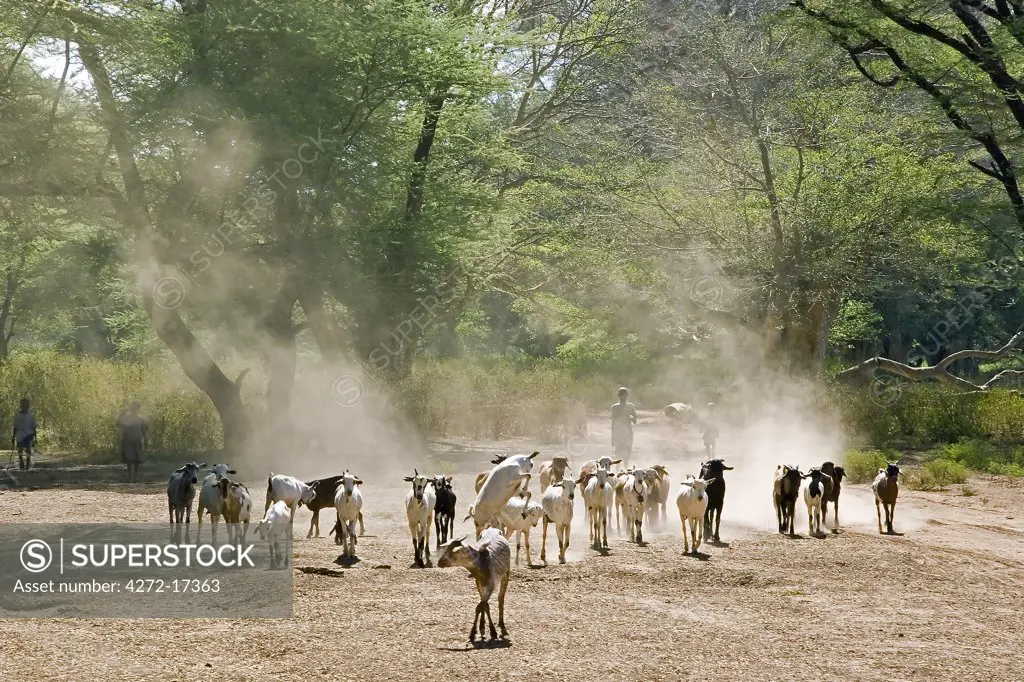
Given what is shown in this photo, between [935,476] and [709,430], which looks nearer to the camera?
[935,476]

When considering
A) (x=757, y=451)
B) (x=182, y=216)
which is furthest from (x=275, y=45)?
(x=757, y=451)

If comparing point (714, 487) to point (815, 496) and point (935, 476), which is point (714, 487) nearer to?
point (815, 496)

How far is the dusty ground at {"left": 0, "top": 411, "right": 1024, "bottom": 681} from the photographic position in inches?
355

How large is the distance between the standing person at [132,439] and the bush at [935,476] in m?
15.5

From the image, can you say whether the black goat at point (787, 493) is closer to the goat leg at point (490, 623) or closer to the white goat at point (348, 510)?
the white goat at point (348, 510)

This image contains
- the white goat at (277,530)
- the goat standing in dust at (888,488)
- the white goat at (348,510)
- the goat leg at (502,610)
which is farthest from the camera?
the goat standing in dust at (888,488)

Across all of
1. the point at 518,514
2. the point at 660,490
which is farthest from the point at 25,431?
the point at 518,514

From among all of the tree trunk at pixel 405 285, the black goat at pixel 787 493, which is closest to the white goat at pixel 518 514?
the black goat at pixel 787 493

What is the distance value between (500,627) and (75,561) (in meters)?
6.35

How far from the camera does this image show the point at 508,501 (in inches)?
518

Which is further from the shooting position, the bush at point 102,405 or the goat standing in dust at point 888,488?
the bush at point 102,405

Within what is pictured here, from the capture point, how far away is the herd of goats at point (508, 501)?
12930 millimetres

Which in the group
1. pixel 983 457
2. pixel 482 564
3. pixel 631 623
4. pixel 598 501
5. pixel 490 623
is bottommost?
pixel 631 623

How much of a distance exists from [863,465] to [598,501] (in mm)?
10793
